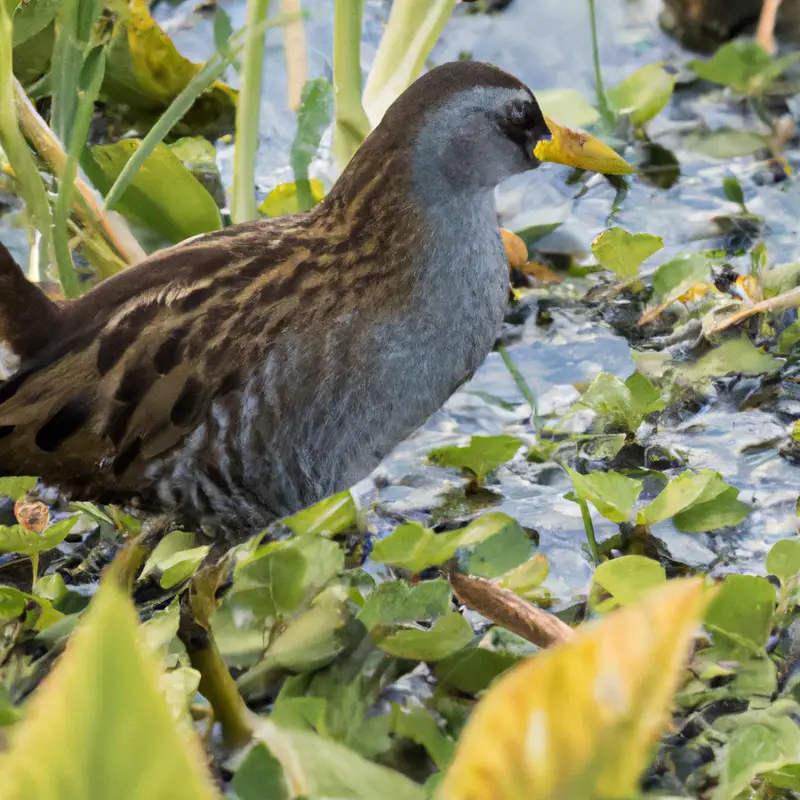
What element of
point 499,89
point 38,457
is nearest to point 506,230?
point 499,89

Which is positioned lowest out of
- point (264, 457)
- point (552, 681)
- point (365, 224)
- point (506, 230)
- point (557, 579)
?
point (557, 579)

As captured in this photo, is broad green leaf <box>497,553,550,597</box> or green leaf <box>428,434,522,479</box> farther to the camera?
green leaf <box>428,434,522,479</box>

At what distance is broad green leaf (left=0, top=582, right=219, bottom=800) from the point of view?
0.38 meters

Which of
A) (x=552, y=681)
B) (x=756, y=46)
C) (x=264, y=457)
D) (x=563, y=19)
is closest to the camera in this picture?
(x=552, y=681)

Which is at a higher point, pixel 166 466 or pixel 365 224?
pixel 365 224

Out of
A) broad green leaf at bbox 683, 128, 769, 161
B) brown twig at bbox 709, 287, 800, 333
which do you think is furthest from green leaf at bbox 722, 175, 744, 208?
brown twig at bbox 709, 287, 800, 333

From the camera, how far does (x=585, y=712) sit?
395 mm

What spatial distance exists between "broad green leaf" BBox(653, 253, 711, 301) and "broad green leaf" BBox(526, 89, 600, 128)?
1.71 feet

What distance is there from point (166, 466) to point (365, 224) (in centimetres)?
38

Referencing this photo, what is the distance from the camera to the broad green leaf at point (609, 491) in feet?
4.95

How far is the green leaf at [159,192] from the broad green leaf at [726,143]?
1.08 metres

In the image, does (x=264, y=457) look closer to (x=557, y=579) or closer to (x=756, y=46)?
(x=557, y=579)

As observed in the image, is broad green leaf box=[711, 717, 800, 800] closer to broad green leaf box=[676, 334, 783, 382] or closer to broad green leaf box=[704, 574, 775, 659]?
broad green leaf box=[704, 574, 775, 659]

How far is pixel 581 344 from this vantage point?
6.83 feet
